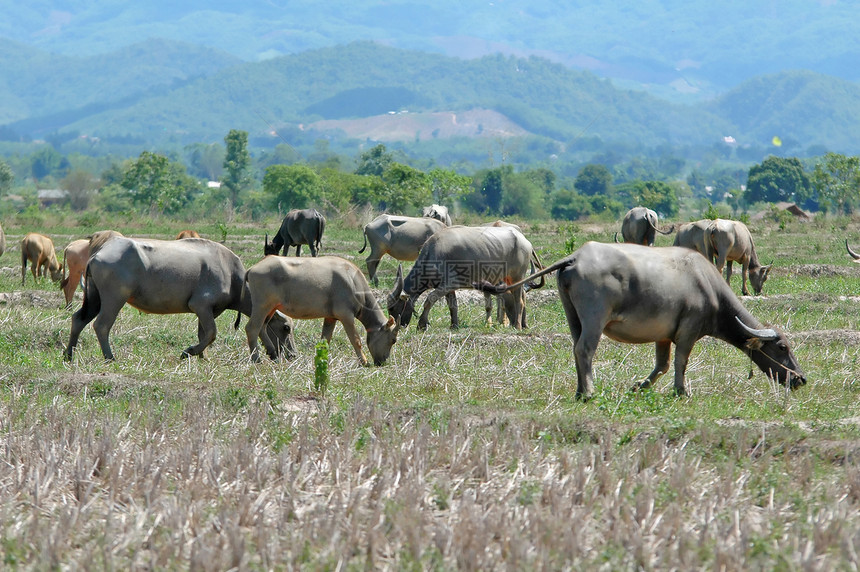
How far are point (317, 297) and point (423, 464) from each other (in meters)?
4.64

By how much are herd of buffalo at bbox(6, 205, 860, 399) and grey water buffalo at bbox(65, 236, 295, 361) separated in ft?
0.04

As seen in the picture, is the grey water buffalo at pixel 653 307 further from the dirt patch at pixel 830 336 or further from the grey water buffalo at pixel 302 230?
the grey water buffalo at pixel 302 230

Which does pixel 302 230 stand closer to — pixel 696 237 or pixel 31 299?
pixel 31 299

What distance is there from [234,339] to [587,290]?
5266mm

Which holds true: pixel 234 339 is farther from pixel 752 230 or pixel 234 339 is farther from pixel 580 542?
pixel 752 230

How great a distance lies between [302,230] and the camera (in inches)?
987

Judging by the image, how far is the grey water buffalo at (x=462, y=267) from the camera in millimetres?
13750

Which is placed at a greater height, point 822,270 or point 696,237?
point 696,237

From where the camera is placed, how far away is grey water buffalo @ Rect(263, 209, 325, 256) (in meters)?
24.8

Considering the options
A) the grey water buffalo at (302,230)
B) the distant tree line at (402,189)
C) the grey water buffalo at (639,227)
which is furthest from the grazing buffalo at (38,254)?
the distant tree line at (402,189)

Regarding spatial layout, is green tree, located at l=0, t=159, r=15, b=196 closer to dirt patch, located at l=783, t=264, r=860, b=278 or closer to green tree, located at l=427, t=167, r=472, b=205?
green tree, located at l=427, t=167, r=472, b=205

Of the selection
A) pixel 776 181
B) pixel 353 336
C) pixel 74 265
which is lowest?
pixel 776 181

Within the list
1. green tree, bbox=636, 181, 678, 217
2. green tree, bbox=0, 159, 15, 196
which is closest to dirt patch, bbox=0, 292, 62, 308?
green tree, bbox=0, 159, 15, 196

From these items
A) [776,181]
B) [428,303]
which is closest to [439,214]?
[428,303]
